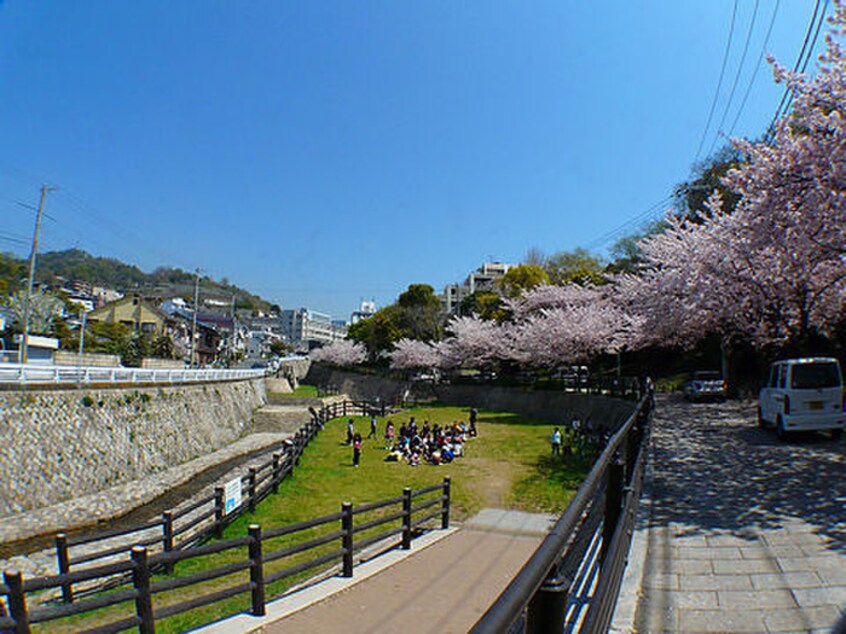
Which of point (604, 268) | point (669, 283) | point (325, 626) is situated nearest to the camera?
point (325, 626)

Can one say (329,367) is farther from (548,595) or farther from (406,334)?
(548,595)

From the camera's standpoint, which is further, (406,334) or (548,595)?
(406,334)

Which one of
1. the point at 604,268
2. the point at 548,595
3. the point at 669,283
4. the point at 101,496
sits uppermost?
the point at 604,268

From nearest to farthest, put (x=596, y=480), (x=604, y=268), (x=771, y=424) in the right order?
1. (x=596, y=480)
2. (x=771, y=424)
3. (x=604, y=268)

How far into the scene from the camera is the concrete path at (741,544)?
379cm

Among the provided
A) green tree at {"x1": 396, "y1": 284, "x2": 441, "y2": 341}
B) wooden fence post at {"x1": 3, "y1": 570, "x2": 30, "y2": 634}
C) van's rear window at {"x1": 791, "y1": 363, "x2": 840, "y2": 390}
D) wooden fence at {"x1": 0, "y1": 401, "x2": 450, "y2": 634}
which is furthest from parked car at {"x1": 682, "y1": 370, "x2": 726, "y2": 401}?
green tree at {"x1": 396, "y1": 284, "x2": 441, "y2": 341}

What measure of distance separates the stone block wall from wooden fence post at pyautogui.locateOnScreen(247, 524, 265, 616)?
1180 cm

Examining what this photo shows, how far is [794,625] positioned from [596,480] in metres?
2.15

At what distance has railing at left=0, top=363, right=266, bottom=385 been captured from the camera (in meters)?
16.1

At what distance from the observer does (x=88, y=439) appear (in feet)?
59.1

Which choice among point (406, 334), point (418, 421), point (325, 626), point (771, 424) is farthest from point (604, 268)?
point (325, 626)

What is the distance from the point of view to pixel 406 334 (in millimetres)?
61375

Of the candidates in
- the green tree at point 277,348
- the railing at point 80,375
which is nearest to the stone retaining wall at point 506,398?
the railing at point 80,375

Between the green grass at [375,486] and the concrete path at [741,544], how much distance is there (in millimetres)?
5465
